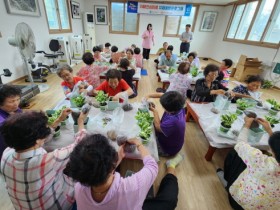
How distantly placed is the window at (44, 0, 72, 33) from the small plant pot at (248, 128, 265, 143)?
5.41 meters

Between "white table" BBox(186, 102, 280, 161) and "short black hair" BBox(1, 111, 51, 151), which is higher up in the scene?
"short black hair" BBox(1, 111, 51, 151)

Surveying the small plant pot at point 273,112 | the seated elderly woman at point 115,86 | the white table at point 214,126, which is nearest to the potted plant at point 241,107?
the white table at point 214,126

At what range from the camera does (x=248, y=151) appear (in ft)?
3.43

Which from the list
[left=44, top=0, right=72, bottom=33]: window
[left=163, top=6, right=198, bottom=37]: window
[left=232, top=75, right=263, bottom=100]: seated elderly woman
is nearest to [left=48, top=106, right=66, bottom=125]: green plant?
[left=232, top=75, right=263, bottom=100]: seated elderly woman

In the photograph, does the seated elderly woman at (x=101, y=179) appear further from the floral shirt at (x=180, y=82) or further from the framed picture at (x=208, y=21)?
the framed picture at (x=208, y=21)

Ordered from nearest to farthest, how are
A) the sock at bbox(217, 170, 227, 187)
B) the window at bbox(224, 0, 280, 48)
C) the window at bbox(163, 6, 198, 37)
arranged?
the sock at bbox(217, 170, 227, 187), the window at bbox(224, 0, 280, 48), the window at bbox(163, 6, 198, 37)

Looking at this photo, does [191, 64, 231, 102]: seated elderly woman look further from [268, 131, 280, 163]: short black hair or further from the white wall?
the white wall

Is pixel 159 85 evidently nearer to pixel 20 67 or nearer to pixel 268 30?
pixel 20 67

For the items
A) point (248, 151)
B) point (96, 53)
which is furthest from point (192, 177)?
point (96, 53)

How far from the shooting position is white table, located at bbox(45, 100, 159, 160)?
1.05 metres

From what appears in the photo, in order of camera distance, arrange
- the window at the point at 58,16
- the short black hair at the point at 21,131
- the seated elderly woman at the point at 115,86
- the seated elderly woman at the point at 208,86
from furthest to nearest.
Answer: the window at the point at 58,16 < the seated elderly woman at the point at 208,86 < the seated elderly woman at the point at 115,86 < the short black hair at the point at 21,131

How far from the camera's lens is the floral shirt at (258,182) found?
919mm

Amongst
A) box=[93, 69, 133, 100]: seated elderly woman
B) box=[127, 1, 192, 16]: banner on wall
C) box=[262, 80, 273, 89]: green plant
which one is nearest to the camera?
box=[93, 69, 133, 100]: seated elderly woman

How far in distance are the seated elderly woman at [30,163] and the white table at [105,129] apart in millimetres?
282
